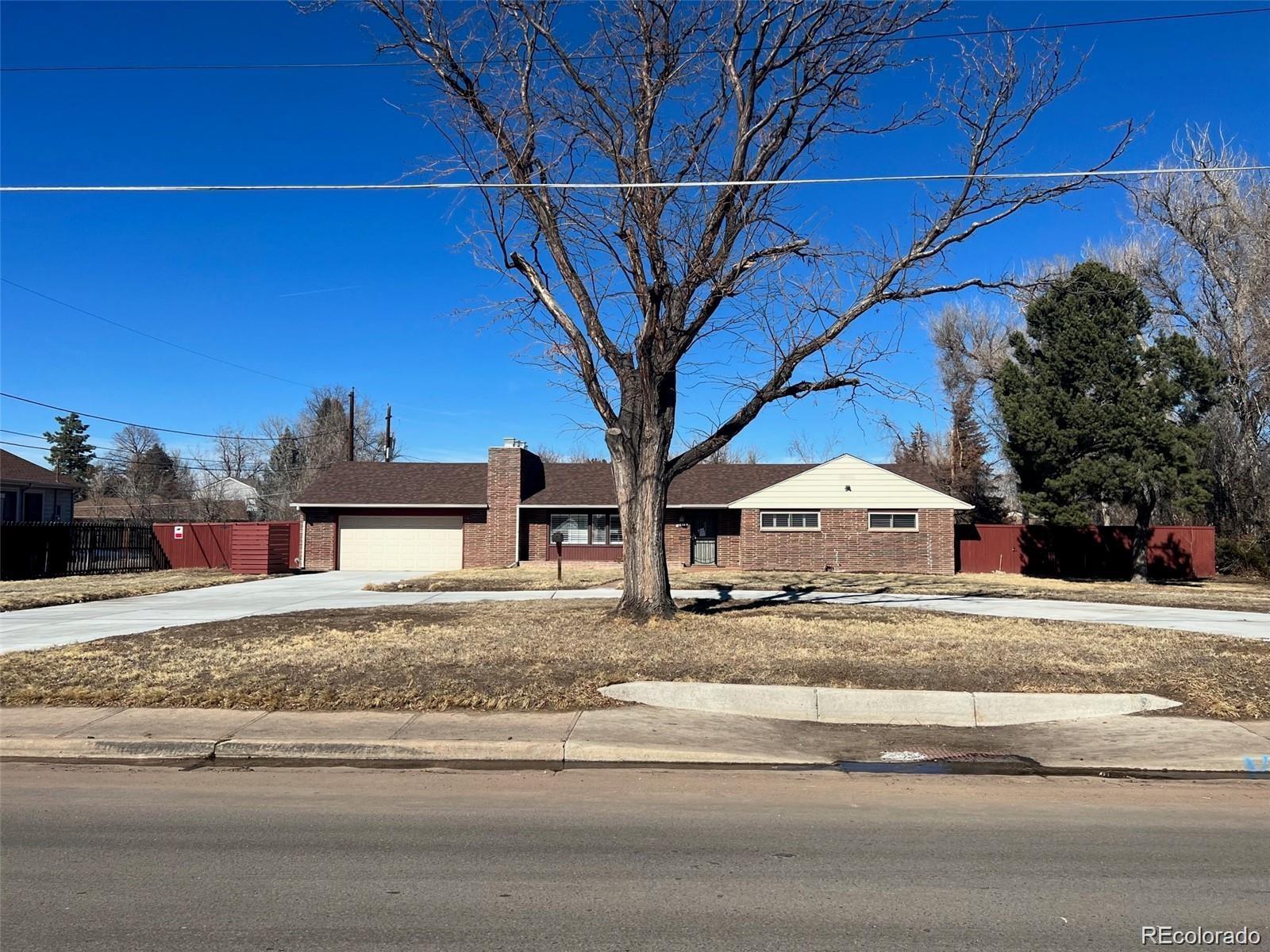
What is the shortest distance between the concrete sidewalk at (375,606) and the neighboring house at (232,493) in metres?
46.3

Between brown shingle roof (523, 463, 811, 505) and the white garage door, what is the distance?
3414mm

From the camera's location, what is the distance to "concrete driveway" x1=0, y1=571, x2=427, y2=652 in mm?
14211

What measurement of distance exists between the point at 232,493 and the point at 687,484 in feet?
201

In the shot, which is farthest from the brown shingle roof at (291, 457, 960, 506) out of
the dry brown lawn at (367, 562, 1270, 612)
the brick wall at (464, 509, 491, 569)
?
the dry brown lawn at (367, 562, 1270, 612)

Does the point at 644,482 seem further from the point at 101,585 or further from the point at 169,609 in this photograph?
the point at 101,585

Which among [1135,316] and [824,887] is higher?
[1135,316]

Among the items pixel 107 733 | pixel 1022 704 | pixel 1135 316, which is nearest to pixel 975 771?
pixel 1022 704

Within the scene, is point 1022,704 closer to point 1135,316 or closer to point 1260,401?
point 1135,316

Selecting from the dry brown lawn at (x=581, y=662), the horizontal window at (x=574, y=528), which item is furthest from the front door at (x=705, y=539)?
the dry brown lawn at (x=581, y=662)

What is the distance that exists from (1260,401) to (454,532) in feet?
98.6

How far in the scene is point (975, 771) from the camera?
24.4ft

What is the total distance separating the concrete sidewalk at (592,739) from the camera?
7.70m

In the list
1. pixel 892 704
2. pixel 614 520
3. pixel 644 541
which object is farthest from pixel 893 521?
pixel 892 704

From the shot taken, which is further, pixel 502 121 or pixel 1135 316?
pixel 1135 316
